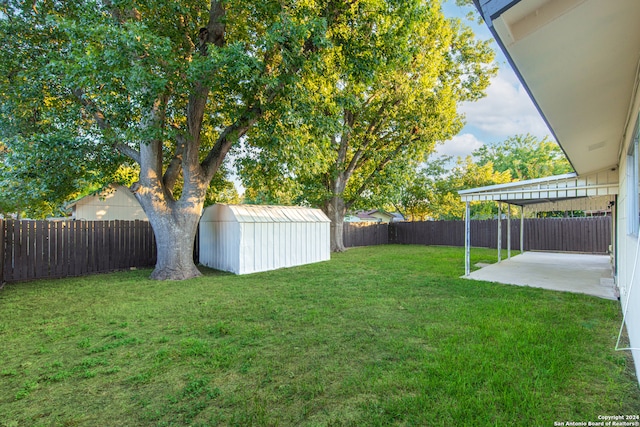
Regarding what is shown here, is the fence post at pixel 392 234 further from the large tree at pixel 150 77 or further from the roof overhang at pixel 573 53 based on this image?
the roof overhang at pixel 573 53

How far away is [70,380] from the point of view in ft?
8.19

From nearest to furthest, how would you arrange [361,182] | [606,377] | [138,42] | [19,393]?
1. [19,393]
2. [606,377]
3. [138,42]
4. [361,182]

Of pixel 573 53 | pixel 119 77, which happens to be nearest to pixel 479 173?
pixel 573 53

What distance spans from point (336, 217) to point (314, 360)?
10.6 meters

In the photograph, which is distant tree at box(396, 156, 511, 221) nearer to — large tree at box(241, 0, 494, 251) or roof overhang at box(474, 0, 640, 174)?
large tree at box(241, 0, 494, 251)

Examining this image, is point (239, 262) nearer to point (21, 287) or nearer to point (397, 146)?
point (21, 287)

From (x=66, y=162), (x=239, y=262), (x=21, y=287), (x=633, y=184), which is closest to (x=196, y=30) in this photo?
(x=66, y=162)

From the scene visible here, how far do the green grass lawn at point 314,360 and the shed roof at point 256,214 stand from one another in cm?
305

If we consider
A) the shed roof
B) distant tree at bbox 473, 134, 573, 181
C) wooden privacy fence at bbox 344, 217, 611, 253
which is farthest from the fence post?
distant tree at bbox 473, 134, 573, 181

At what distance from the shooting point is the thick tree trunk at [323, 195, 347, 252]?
13.2m

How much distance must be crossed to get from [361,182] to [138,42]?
418 inches

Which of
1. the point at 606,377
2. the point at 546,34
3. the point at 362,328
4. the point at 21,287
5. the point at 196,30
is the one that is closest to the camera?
the point at 546,34

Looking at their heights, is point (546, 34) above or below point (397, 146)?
below

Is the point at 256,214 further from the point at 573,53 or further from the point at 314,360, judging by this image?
the point at 573,53
